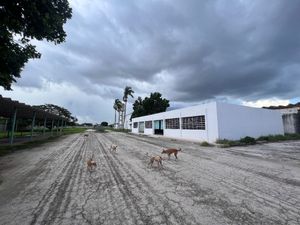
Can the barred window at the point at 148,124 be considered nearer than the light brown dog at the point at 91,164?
No

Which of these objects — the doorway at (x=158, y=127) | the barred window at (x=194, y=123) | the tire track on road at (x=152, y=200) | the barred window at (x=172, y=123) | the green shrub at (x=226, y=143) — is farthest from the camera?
the doorway at (x=158, y=127)

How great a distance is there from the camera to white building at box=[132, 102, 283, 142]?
1814 cm

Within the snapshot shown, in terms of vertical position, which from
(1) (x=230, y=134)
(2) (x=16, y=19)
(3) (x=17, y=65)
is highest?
(2) (x=16, y=19)

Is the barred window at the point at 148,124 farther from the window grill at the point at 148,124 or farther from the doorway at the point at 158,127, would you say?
the doorway at the point at 158,127

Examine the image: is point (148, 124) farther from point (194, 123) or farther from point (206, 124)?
point (206, 124)

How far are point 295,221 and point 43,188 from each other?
5.75 m

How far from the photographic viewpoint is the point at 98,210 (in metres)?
3.49

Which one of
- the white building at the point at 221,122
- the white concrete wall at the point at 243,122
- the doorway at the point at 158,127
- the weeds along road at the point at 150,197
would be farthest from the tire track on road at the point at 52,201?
the doorway at the point at 158,127

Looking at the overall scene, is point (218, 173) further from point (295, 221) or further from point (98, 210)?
point (98, 210)

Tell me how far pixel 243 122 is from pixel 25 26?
2052cm

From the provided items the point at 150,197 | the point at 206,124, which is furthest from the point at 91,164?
the point at 206,124

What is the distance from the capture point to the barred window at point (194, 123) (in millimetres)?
20478

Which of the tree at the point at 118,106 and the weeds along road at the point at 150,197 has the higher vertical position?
the tree at the point at 118,106

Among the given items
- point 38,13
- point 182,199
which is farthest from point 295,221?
point 38,13
